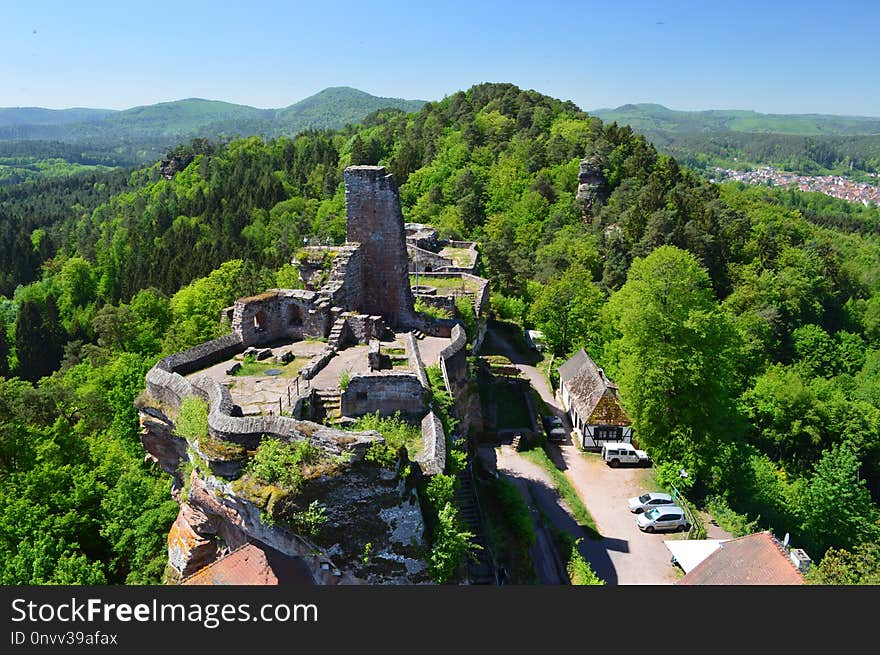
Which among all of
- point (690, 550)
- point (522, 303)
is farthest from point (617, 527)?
point (522, 303)

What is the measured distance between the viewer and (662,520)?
80.7 feet

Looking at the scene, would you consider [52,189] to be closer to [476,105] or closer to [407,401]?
[476,105]

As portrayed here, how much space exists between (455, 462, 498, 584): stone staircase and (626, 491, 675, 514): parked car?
8.72 m

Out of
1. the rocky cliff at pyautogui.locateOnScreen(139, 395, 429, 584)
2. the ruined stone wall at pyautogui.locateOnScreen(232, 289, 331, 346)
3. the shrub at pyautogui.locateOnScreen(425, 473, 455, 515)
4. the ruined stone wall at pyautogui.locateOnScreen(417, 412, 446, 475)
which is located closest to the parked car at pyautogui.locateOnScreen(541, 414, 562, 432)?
the ruined stone wall at pyautogui.locateOnScreen(232, 289, 331, 346)

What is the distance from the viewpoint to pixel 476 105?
9569 centimetres

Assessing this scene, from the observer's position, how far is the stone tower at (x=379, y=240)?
Result: 2470 cm

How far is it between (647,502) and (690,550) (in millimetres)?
3738

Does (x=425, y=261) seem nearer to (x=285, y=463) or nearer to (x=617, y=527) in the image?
(x=617, y=527)

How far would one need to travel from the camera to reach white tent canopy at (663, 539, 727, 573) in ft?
71.3

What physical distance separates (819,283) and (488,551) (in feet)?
158

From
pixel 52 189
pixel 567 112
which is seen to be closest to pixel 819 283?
pixel 567 112

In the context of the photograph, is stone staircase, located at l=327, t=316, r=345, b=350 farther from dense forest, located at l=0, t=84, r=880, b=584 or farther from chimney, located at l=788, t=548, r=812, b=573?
chimney, located at l=788, t=548, r=812, b=573

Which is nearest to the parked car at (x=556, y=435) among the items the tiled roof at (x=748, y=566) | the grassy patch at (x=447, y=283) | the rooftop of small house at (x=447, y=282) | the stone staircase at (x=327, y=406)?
the rooftop of small house at (x=447, y=282)

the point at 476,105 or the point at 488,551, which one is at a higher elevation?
the point at 476,105
